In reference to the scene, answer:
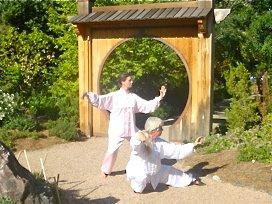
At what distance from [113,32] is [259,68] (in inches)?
190

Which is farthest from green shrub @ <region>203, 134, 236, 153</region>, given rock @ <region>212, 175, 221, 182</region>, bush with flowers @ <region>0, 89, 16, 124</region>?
bush with flowers @ <region>0, 89, 16, 124</region>

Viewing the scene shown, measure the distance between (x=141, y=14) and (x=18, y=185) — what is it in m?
5.49

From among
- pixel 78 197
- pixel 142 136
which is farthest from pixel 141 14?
pixel 78 197

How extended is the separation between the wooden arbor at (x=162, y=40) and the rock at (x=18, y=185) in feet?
15.9

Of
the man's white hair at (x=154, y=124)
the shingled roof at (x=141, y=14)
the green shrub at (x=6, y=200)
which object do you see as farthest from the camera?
the shingled roof at (x=141, y=14)

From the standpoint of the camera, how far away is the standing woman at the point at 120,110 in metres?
7.55

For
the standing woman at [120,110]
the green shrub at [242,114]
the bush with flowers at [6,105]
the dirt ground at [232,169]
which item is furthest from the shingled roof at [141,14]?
the dirt ground at [232,169]

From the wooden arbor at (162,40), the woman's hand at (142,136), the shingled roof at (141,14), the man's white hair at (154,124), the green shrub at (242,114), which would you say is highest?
the shingled roof at (141,14)

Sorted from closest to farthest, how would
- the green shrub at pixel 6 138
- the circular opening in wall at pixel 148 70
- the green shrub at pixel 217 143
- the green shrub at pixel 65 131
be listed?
1. the green shrub at pixel 217 143
2. the green shrub at pixel 6 138
3. the green shrub at pixel 65 131
4. the circular opening in wall at pixel 148 70

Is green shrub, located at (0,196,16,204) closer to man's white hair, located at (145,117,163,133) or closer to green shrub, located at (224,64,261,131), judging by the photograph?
man's white hair, located at (145,117,163,133)

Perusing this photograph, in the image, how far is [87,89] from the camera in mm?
10695

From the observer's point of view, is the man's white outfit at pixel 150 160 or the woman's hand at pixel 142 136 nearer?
the woman's hand at pixel 142 136

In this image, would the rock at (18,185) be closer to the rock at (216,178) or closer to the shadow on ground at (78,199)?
the shadow on ground at (78,199)

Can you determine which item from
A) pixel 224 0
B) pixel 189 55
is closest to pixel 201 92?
pixel 189 55
